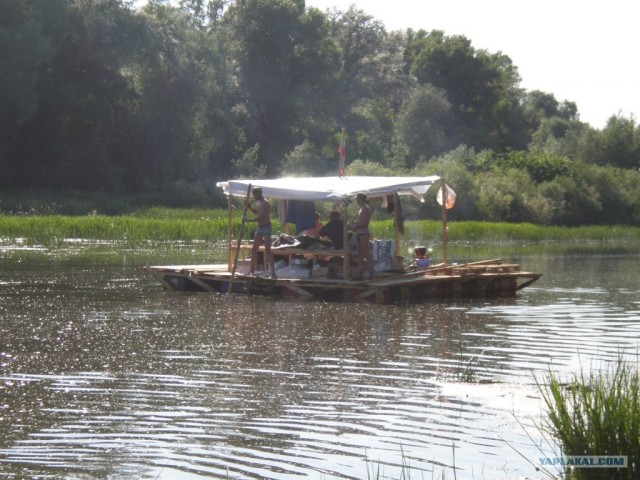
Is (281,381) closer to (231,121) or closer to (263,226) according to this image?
(263,226)

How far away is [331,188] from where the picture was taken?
2016cm

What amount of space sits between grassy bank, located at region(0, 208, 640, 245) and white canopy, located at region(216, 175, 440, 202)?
48.5 ft

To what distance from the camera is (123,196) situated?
51125 mm

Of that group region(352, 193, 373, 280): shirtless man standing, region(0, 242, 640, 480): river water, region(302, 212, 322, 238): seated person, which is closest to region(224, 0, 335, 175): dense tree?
region(302, 212, 322, 238): seated person

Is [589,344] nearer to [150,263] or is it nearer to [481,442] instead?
[481,442]

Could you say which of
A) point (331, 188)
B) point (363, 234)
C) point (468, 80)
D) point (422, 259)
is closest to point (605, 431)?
point (363, 234)

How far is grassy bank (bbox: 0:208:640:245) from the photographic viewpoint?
35531mm

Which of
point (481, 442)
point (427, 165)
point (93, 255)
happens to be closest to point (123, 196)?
point (427, 165)

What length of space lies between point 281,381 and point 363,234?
8.37 meters

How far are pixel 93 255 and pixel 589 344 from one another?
61.2ft

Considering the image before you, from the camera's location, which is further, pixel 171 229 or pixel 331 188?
pixel 171 229

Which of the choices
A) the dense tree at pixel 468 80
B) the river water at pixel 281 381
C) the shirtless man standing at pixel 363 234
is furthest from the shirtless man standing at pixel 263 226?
the dense tree at pixel 468 80

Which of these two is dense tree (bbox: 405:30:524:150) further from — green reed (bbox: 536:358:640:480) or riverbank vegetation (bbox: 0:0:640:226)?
green reed (bbox: 536:358:640:480)

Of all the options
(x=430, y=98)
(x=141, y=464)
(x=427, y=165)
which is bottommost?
(x=141, y=464)
